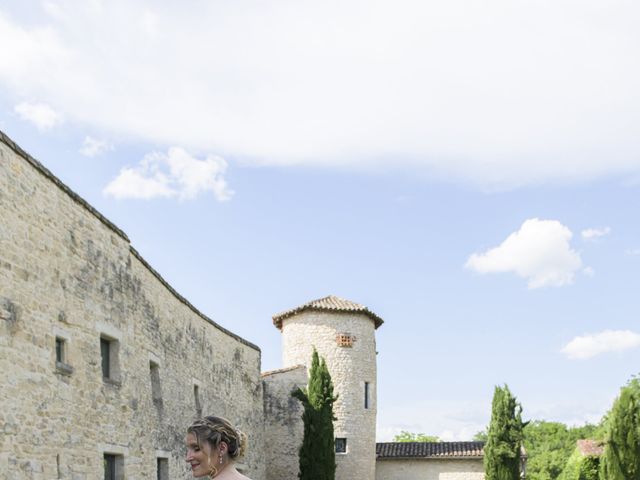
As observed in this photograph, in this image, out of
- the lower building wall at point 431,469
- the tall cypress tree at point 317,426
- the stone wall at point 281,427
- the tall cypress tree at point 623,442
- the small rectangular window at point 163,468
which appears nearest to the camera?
the small rectangular window at point 163,468

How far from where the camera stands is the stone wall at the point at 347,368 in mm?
31422

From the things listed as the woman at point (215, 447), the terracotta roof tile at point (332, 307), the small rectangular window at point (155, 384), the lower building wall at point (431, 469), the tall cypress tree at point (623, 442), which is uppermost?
the terracotta roof tile at point (332, 307)

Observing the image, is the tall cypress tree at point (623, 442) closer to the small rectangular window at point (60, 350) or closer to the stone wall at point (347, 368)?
the stone wall at point (347, 368)

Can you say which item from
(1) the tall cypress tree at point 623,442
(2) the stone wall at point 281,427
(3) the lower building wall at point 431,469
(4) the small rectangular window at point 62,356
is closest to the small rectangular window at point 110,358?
(4) the small rectangular window at point 62,356

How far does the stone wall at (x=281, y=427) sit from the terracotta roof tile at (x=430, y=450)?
6.85m

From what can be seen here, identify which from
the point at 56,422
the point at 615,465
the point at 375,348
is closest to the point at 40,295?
the point at 56,422

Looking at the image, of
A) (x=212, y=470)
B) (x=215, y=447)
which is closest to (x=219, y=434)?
(x=215, y=447)

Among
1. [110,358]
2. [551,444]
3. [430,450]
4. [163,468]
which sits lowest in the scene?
[551,444]

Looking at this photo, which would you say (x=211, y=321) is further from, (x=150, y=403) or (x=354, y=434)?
(x=354, y=434)

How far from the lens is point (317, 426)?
2784 centimetres

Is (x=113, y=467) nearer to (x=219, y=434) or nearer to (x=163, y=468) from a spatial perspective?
(x=163, y=468)

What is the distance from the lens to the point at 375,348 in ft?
108

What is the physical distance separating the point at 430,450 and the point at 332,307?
8.37 m

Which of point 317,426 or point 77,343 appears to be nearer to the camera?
point 77,343
